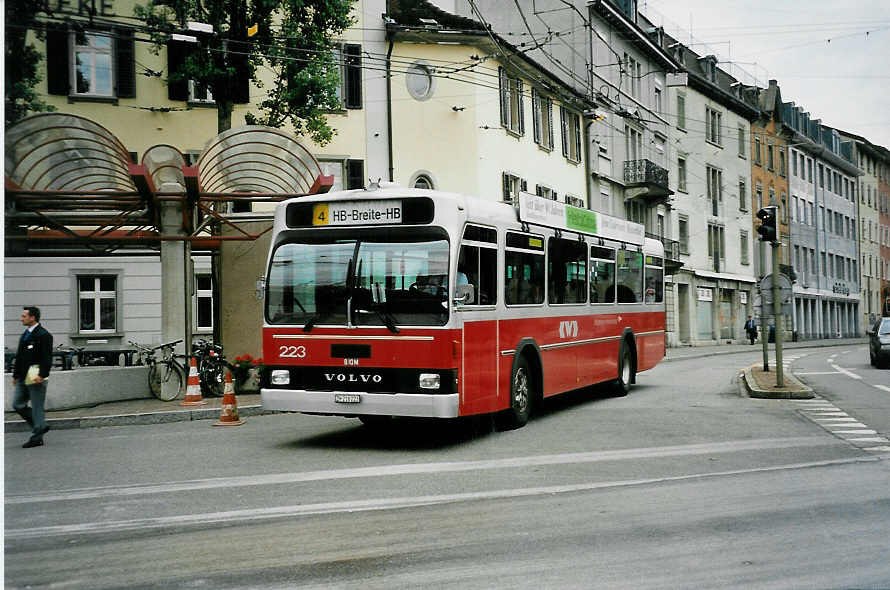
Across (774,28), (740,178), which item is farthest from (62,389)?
(740,178)

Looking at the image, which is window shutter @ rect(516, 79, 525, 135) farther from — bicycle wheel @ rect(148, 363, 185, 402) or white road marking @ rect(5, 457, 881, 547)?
white road marking @ rect(5, 457, 881, 547)

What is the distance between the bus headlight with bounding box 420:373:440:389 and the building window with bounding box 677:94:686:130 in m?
41.8

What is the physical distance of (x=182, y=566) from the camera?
582cm

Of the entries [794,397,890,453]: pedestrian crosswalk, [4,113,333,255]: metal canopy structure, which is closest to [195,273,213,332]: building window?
[4,113,333,255]: metal canopy structure

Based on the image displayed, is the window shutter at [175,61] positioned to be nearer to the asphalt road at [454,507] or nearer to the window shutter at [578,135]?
the asphalt road at [454,507]

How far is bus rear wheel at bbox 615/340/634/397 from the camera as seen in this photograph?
56.6 feet

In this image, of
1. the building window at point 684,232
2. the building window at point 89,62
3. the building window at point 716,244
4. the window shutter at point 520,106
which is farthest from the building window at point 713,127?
the building window at point 89,62

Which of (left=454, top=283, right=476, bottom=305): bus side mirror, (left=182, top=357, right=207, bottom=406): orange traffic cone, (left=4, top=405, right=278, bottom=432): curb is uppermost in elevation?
(left=454, top=283, right=476, bottom=305): bus side mirror

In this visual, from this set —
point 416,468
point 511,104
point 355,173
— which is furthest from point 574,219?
point 511,104

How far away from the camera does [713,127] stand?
176 feet

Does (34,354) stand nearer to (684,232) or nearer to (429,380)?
(429,380)

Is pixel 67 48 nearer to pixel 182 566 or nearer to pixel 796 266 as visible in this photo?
pixel 182 566

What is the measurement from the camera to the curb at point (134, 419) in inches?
537

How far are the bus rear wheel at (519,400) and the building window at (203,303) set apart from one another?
724 inches
